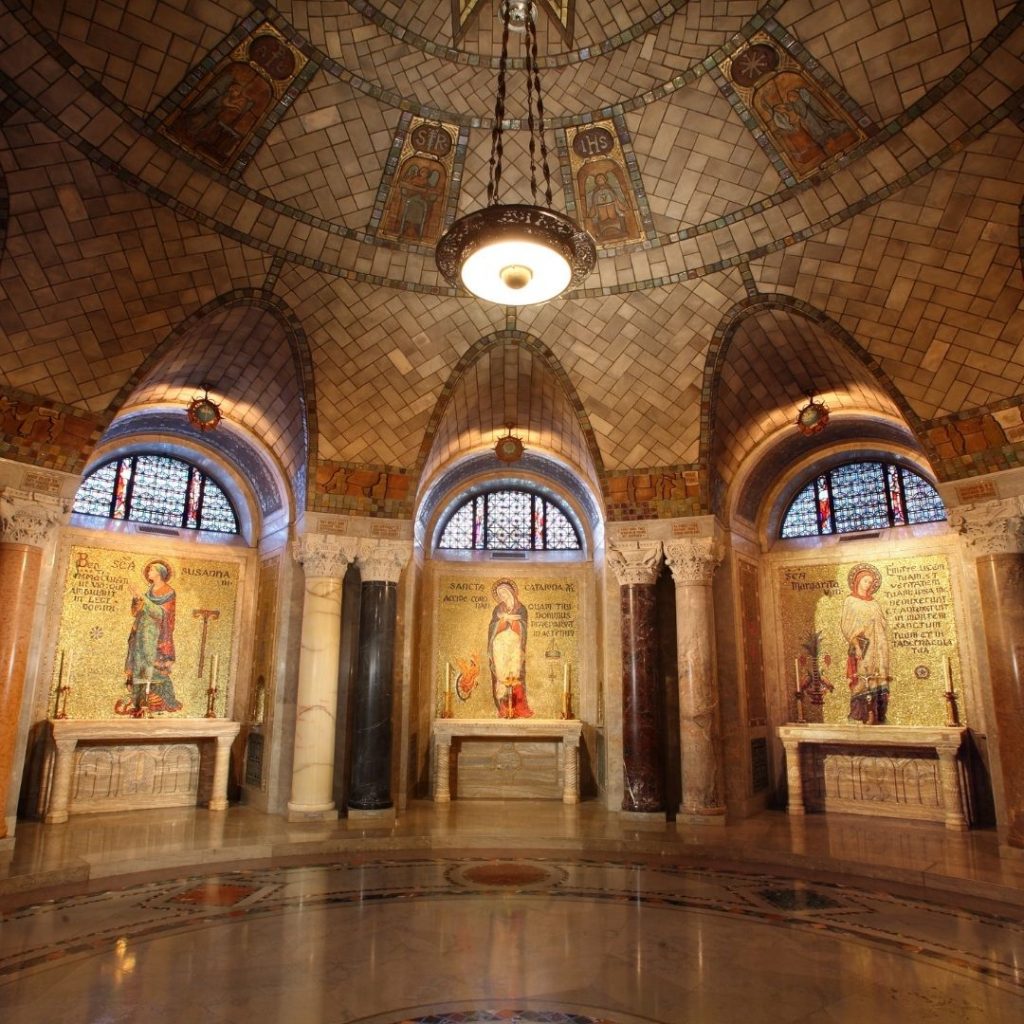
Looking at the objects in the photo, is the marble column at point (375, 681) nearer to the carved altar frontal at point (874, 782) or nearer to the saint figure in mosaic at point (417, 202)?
the saint figure in mosaic at point (417, 202)

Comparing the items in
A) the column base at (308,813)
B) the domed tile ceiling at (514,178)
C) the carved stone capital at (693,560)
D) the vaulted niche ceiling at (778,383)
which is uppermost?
the domed tile ceiling at (514,178)

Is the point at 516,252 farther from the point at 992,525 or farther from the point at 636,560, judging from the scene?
the point at 992,525

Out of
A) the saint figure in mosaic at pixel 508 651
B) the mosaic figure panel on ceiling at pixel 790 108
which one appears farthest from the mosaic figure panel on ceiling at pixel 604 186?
the saint figure in mosaic at pixel 508 651

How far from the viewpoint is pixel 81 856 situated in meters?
8.02

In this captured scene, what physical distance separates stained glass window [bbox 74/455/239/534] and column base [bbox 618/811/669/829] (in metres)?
7.56

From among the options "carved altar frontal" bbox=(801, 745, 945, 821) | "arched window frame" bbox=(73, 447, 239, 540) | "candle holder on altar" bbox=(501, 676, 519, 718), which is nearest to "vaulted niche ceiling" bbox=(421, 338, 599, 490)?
"arched window frame" bbox=(73, 447, 239, 540)

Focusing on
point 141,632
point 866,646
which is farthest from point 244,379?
point 866,646

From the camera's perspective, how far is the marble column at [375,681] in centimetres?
1048

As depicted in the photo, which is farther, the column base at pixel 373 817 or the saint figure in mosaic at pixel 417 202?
the column base at pixel 373 817

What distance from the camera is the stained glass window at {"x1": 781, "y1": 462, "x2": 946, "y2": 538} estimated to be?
1219 centimetres

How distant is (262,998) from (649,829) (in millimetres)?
6223

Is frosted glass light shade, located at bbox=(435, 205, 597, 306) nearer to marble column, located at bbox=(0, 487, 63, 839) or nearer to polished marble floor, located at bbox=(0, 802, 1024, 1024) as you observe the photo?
polished marble floor, located at bbox=(0, 802, 1024, 1024)

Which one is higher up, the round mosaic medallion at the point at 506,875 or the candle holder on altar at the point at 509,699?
the candle holder on altar at the point at 509,699

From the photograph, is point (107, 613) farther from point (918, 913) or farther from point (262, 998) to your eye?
point (918, 913)
